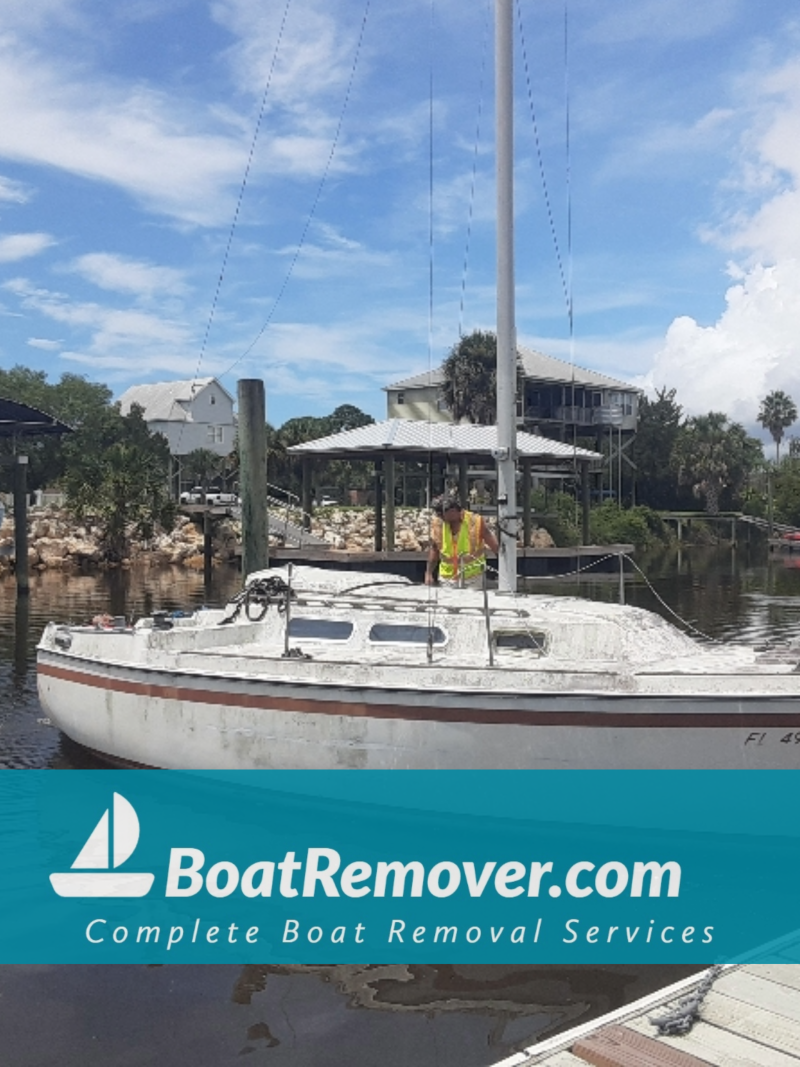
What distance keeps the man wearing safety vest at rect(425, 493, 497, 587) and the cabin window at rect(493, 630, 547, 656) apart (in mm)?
1935

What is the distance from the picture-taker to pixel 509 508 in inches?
526

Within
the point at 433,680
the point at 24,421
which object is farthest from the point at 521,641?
the point at 24,421

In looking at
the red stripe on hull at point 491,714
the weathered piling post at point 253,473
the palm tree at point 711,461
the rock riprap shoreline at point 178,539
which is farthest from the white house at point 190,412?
the red stripe on hull at point 491,714

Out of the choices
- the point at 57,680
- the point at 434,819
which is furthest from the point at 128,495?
the point at 434,819

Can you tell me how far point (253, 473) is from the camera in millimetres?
18641

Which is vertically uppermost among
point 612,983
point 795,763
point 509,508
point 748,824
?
point 509,508

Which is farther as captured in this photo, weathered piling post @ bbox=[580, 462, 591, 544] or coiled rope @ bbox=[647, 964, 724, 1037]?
weathered piling post @ bbox=[580, 462, 591, 544]

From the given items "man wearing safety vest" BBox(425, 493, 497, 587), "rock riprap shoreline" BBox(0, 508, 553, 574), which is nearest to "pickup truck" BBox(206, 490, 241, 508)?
"rock riprap shoreline" BBox(0, 508, 553, 574)

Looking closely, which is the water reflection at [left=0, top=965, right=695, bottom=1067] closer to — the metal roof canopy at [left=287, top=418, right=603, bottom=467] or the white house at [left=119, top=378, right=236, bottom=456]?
the metal roof canopy at [left=287, top=418, right=603, bottom=467]

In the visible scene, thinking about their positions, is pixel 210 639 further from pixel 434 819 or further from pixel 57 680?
pixel 434 819

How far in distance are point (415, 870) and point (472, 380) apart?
59.2 meters

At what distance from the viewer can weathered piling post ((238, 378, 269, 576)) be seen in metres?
18.5

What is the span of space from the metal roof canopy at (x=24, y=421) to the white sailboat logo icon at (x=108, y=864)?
2679 cm

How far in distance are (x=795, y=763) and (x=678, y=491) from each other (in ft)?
235
